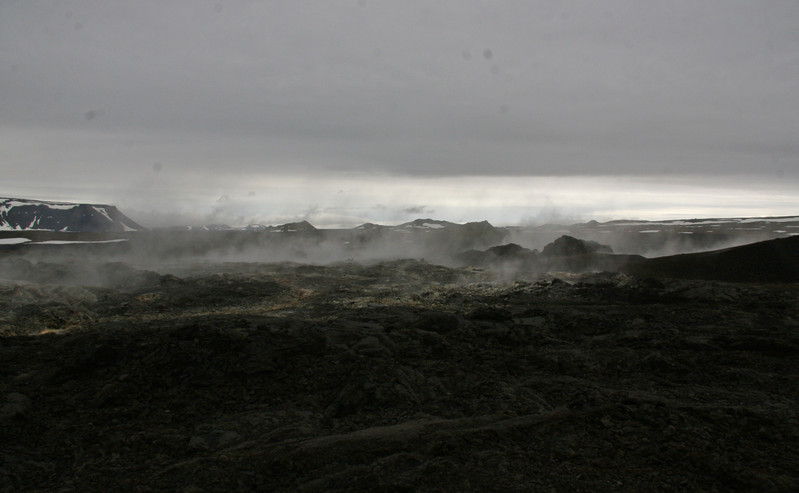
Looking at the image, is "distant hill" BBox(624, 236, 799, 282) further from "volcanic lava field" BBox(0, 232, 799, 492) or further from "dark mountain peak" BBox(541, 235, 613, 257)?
"dark mountain peak" BBox(541, 235, 613, 257)

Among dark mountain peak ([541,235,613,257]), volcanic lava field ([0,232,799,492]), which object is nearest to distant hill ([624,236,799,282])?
volcanic lava field ([0,232,799,492])

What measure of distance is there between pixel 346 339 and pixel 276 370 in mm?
2065

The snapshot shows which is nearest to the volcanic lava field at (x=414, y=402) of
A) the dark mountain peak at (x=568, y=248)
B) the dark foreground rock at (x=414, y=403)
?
the dark foreground rock at (x=414, y=403)

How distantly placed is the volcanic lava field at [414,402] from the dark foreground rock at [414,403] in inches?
1.3

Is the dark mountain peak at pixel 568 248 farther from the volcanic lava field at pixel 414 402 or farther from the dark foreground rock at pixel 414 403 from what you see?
the dark foreground rock at pixel 414 403

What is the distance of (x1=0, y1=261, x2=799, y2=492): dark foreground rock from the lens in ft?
17.8

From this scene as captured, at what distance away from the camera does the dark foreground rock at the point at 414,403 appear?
5.42m

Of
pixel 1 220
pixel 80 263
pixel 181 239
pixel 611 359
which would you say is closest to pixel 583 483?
pixel 611 359

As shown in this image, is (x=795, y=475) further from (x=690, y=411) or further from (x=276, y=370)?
(x=276, y=370)

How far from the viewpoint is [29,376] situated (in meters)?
8.66

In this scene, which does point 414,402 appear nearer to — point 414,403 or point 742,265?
point 414,403

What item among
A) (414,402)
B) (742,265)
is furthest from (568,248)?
(414,402)

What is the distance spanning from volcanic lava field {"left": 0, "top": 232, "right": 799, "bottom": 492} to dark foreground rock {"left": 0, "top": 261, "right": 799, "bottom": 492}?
1.3 inches

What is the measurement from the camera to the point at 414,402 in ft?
24.6
